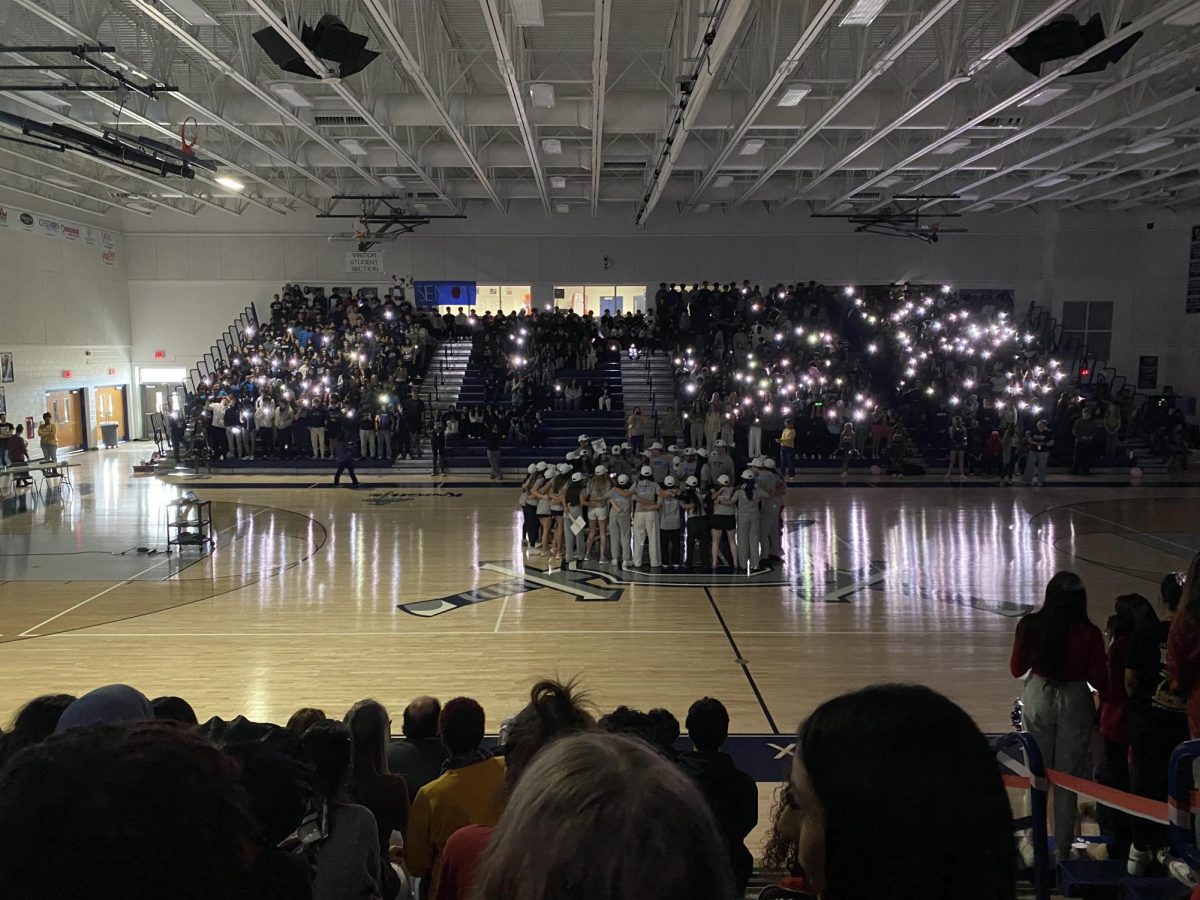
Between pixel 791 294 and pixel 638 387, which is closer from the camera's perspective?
pixel 638 387

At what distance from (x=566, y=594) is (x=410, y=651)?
3074 millimetres

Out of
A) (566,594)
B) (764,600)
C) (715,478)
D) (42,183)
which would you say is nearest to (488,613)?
(566,594)

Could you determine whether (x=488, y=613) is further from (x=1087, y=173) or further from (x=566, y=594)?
(x=1087, y=173)

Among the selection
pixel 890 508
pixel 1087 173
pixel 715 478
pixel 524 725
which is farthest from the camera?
pixel 1087 173

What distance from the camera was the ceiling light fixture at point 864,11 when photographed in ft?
35.3

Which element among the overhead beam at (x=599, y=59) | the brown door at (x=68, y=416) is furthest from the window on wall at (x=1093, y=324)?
the brown door at (x=68, y=416)

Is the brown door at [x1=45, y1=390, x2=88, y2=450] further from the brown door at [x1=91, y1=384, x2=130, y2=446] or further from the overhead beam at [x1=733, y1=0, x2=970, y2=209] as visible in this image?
the overhead beam at [x1=733, y1=0, x2=970, y2=209]

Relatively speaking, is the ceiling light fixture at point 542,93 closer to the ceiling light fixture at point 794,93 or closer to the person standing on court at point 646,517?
the ceiling light fixture at point 794,93

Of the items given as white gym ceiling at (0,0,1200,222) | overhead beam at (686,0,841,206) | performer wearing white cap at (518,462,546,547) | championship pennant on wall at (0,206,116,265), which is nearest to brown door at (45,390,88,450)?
championship pennant on wall at (0,206,116,265)

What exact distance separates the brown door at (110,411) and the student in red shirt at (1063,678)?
34.3 meters

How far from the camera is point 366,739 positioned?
159 inches

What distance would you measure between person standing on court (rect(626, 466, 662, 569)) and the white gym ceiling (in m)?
6.60

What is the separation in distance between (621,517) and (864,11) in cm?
833

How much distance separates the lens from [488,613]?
1135 cm
